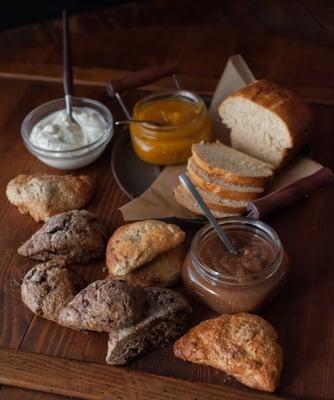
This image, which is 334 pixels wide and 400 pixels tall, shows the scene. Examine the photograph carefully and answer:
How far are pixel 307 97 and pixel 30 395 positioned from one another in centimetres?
133

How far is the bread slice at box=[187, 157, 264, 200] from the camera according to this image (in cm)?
179

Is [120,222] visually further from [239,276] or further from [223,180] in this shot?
[239,276]

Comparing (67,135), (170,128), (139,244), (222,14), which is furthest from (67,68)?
(222,14)

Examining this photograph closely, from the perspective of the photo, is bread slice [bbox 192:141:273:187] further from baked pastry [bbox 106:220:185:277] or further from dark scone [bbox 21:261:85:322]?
dark scone [bbox 21:261:85:322]

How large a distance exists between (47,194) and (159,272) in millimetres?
418

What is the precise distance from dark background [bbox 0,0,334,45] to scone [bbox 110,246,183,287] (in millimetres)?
1956

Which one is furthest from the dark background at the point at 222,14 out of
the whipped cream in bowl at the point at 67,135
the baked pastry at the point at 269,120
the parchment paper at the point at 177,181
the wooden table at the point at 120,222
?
the baked pastry at the point at 269,120

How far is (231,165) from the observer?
6.13ft

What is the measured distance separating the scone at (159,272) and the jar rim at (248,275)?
8 cm

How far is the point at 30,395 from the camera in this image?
4.63 feet

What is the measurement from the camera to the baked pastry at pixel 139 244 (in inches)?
62.5

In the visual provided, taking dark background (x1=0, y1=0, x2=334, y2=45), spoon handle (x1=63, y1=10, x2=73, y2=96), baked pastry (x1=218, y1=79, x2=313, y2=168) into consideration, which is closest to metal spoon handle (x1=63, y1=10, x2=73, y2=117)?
spoon handle (x1=63, y1=10, x2=73, y2=96)

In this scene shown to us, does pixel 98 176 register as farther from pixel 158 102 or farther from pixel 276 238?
pixel 276 238

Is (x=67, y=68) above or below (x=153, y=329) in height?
above
